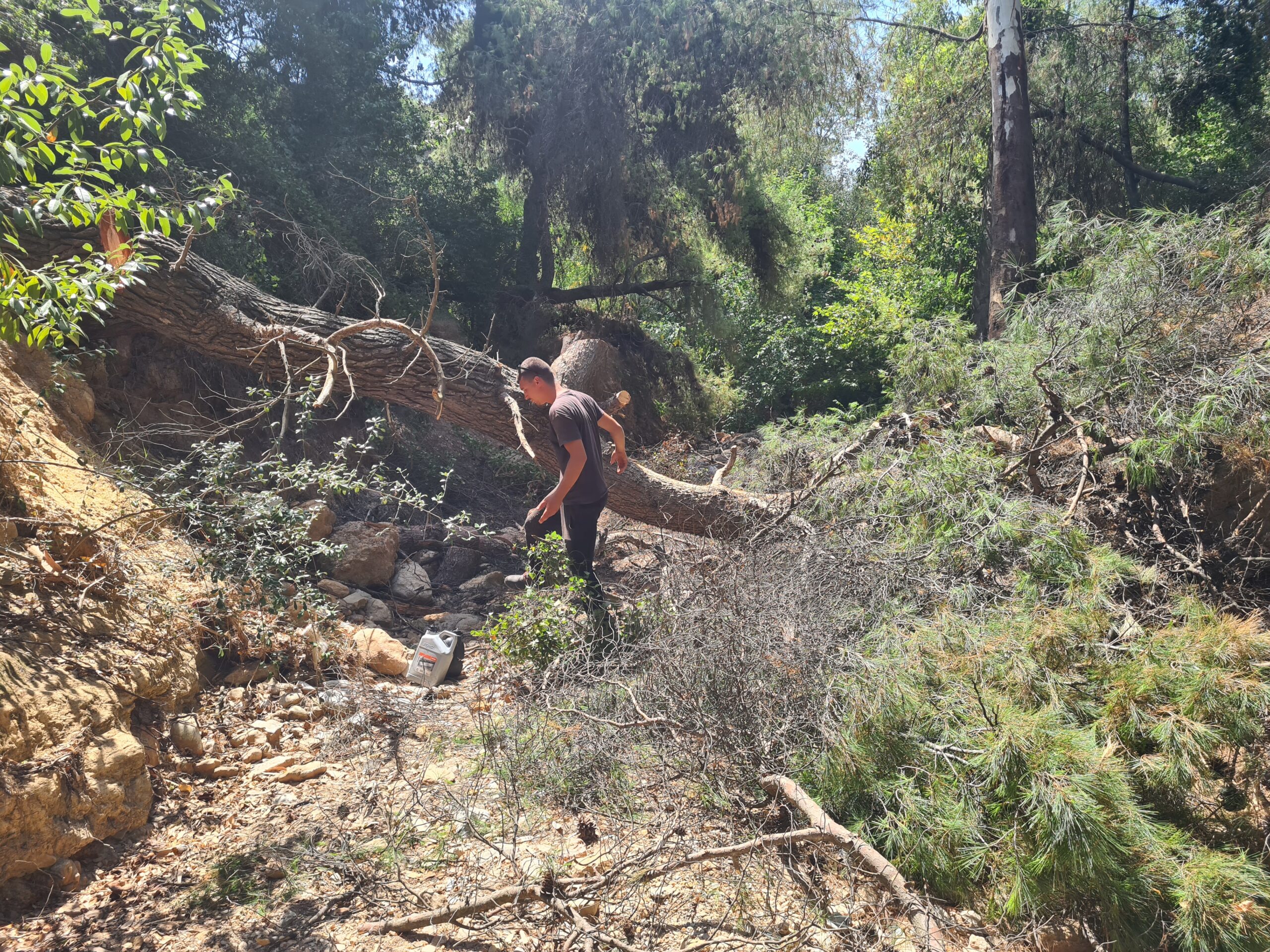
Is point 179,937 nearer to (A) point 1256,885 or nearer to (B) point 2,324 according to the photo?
(B) point 2,324

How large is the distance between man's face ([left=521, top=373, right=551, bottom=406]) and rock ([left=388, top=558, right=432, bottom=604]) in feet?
6.09

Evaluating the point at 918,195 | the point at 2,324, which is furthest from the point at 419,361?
the point at 918,195

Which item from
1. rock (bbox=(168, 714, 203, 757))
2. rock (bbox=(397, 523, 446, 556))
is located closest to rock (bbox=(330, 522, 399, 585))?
rock (bbox=(397, 523, 446, 556))

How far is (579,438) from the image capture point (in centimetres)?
453

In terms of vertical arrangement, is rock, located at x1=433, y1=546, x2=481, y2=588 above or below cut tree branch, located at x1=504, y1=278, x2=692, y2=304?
below

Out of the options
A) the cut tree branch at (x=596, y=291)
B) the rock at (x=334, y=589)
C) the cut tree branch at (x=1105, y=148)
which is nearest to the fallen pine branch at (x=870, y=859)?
the rock at (x=334, y=589)

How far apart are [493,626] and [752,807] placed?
2.52 m

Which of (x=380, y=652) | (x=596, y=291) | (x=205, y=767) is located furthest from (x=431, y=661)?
(x=596, y=291)

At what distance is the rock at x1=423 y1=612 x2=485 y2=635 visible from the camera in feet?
17.5

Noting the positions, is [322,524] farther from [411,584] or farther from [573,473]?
[573,473]

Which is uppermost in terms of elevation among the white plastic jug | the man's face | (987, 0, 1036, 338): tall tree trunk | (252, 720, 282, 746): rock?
(987, 0, 1036, 338): tall tree trunk

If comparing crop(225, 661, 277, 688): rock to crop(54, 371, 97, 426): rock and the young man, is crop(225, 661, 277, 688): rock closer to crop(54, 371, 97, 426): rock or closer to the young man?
the young man

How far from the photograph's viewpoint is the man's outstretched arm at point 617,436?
514 cm

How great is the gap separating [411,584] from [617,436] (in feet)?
6.23
